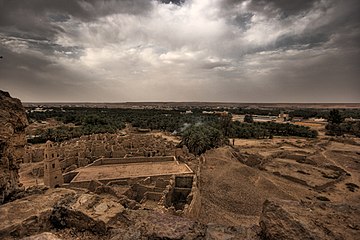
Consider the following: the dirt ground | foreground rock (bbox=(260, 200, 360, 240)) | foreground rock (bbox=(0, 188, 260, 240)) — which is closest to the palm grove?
the dirt ground

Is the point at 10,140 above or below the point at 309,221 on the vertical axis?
above

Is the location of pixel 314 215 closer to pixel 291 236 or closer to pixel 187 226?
pixel 291 236

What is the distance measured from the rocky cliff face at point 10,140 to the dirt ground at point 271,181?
1056cm

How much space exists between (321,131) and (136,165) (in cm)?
6509

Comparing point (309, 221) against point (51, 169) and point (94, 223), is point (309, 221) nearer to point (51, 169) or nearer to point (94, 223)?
point (94, 223)

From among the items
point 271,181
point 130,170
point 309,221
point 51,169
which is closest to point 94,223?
point 309,221

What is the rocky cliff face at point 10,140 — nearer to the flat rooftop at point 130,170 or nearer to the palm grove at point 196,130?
the flat rooftop at point 130,170

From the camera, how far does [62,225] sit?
4.17 meters

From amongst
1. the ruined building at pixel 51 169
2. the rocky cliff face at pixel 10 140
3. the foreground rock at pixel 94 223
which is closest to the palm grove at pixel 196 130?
the ruined building at pixel 51 169

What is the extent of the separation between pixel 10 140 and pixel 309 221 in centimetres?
670

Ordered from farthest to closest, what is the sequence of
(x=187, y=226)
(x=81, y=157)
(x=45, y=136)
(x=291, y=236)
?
(x=45, y=136), (x=81, y=157), (x=187, y=226), (x=291, y=236)

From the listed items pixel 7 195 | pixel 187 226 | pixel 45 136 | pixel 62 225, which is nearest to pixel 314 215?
pixel 187 226

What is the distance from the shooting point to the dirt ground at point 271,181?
15.4 m

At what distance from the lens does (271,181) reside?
22.6 m
